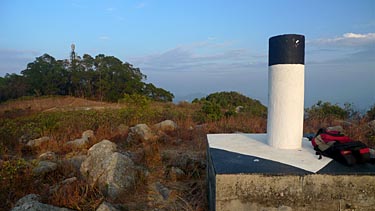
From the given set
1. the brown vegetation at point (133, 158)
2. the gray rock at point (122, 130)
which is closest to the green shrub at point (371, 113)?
the brown vegetation at point (133, 158)

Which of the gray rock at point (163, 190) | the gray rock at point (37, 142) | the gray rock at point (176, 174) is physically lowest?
the gray rock at point (163, 190)

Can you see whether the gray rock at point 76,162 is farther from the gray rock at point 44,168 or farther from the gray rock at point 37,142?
the gray rock at point 37,142

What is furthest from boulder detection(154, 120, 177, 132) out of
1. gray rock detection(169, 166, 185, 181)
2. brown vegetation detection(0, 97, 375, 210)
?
gray rock detection(169, 166, 185, 181)

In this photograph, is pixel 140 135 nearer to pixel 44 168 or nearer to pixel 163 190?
pixel 44 168

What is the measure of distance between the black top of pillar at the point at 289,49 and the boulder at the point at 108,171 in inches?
89.4

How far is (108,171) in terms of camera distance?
3680 mm

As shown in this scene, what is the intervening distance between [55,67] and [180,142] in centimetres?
Answer: 2044

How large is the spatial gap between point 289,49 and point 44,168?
3574 millimetres

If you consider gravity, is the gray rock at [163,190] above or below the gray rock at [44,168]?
below

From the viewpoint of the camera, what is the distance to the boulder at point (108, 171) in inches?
140

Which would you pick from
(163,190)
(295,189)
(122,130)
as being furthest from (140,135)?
(295,189)

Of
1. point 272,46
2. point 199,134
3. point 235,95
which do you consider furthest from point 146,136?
point 235,95

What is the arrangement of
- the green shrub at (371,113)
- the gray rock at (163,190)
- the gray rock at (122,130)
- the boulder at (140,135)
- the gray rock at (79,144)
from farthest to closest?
the green shrub at (371,113), the gray rock at (122,130), the boulder at (140,135), the gray rock at (79,144), the gray rock at (163,190)

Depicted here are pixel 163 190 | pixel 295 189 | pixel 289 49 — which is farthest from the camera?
pixel 163 190
